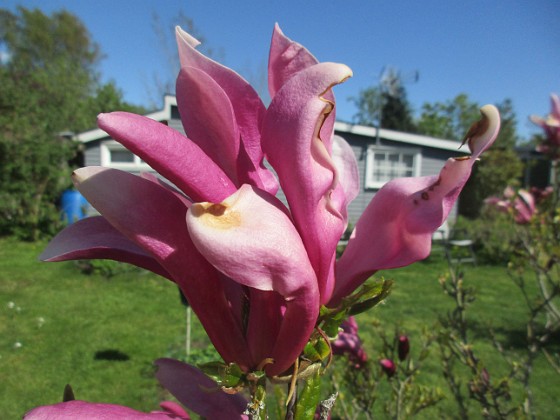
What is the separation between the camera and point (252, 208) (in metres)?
0.47

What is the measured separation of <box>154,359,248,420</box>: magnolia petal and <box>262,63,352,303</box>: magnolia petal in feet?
0.87

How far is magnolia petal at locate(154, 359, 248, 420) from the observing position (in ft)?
2.33

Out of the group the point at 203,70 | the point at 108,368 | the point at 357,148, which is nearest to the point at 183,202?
the point at 203,70

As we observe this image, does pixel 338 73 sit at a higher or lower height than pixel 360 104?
lower

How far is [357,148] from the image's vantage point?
12609 millimetres

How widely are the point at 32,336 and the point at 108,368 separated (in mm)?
1339

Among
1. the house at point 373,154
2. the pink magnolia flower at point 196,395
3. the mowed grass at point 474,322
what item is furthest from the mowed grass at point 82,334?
the house at point 373,154

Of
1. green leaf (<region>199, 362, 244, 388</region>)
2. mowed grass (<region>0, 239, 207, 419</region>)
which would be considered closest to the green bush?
mowed grass (<region>0, 239, 207, 419</region>)

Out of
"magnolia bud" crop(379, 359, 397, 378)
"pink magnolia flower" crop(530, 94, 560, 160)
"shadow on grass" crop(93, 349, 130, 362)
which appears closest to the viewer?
"magnolia bud" crop(379, 359, 397, 378)

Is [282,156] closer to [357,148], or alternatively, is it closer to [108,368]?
[108,368]

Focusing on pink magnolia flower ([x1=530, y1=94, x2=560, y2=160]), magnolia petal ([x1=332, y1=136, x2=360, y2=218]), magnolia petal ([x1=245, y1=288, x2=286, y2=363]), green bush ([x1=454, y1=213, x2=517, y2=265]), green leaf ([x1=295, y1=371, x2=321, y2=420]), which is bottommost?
green bush ([x1=454, y1=213, x2=517, y2=265])

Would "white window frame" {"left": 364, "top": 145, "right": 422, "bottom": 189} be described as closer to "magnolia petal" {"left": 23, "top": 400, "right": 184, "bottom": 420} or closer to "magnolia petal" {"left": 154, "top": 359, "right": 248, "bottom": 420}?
"magnolia petal" {"left": 154, "top": 359, "right": 248, "bottom": 420}

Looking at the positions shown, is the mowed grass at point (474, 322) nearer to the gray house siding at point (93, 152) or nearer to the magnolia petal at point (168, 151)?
the magnolia petal at point (168, 151)

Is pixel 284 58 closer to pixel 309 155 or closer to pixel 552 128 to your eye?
pixel 309 155
